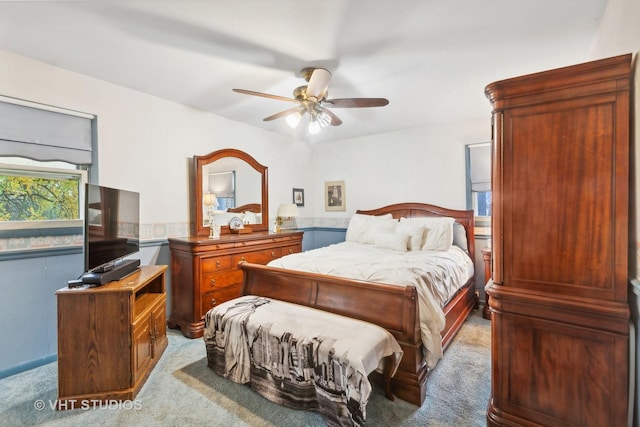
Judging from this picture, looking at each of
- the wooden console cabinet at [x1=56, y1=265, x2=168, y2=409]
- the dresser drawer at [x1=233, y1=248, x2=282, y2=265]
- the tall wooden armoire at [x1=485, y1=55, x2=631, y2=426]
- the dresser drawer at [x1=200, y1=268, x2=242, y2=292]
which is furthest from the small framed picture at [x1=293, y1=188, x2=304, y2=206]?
the tall wooden armoire at [x1=485, y1=55, x2=631, y2=426]

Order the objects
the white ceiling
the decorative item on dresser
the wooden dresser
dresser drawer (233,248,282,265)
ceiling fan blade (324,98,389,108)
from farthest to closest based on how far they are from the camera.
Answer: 1. the decorative item on dresser
2. dresser drawer (233,248,282,265)
3. the wooden dresser
4. ceiling fan blade (324,98,389,108)
5. the white ceiling

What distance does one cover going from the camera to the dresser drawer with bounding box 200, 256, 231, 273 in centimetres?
304

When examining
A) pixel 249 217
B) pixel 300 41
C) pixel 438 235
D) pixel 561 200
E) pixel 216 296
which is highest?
pixel 300 41

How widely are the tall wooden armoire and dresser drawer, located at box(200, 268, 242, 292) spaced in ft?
8.53

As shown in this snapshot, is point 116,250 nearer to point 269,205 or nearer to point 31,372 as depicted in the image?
point 31,372

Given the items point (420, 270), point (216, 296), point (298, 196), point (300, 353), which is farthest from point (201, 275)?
point (298, 196)

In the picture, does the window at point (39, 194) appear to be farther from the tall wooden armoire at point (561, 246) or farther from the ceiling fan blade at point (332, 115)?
the tall wooden armoire at point (561, 246)

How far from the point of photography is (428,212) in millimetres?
4203

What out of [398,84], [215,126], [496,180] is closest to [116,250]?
[215,126]

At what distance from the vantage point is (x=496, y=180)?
1637 mm

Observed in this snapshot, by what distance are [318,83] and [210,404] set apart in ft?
8.07

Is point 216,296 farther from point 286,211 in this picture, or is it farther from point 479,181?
point 479,181

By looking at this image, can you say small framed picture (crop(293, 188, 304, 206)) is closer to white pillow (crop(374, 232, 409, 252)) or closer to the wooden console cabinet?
white pillow (crop(374, 232, 409, 252))

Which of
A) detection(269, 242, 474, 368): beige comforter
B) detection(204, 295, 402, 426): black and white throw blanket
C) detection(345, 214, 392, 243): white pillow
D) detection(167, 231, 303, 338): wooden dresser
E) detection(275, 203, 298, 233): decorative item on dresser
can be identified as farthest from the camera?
detection(275, 203, 298, 233): decorative item on dresser
